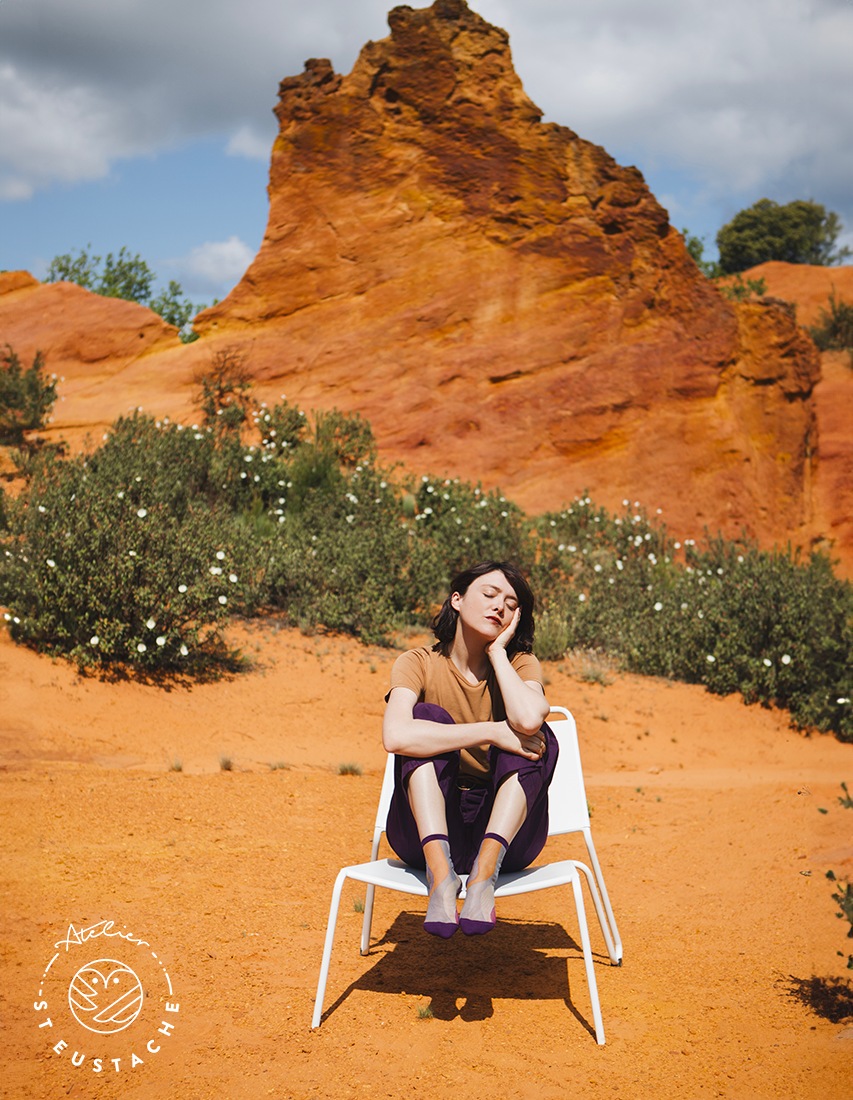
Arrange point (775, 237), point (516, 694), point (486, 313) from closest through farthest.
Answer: point (516, 694) < point (486, 313) < point (775, 237)

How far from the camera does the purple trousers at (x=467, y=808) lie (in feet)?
8.87

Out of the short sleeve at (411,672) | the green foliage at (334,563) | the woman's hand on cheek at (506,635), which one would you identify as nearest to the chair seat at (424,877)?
the short sleeve at (411,672)

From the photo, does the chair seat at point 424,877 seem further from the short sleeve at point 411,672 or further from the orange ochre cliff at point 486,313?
the orange ochre cliff at point 486,313

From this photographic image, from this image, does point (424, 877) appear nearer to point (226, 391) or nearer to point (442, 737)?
point (442, 737)

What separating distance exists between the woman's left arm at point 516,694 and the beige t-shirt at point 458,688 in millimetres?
86

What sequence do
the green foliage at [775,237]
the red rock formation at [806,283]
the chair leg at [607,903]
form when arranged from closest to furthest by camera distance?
the chair leg at [607,903], the red rock formation at [806,283], the green foliage at [775,237]

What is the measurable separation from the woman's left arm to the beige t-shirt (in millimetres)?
86

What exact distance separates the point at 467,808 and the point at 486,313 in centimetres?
987

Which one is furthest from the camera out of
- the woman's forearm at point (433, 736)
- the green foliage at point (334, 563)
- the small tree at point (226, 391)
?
the small tree at point (226, 391)

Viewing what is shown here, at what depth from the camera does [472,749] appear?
290cm

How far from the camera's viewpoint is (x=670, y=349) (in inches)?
469

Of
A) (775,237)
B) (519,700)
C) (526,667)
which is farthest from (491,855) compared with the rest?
(775,237)

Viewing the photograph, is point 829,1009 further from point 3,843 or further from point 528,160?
point 528,160

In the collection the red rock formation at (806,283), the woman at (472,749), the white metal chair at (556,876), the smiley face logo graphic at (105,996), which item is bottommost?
the smiley face logo graphic at (105,996)
